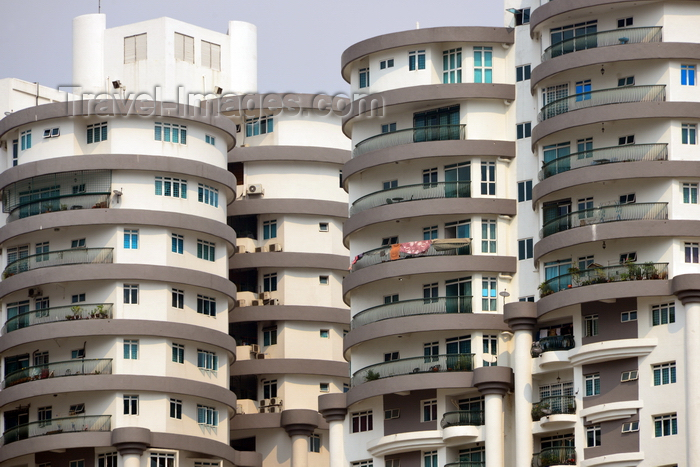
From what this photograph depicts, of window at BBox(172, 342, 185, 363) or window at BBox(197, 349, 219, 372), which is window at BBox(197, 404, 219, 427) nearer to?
window at BBox(197, 349, 219, 372)

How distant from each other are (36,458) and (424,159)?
26.5m

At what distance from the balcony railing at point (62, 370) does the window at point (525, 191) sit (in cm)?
2348

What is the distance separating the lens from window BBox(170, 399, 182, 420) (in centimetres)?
10400

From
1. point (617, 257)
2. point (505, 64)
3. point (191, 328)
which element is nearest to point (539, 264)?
point (617, 257)

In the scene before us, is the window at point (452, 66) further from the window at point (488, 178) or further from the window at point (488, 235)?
the window at point (488, 235)

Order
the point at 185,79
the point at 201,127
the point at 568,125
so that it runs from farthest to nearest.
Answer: the point at 185,79, the point at 201,127, the point at 568,125

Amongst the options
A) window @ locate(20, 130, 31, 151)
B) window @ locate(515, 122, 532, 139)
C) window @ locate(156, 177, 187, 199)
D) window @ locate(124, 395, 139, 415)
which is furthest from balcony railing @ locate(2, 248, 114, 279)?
window @ locate(515, 122, 532, 139)

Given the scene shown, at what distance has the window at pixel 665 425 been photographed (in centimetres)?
8844

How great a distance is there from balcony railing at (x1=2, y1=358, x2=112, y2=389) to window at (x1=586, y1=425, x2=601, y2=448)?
26730mm

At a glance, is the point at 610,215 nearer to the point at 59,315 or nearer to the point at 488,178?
the point at 488,178

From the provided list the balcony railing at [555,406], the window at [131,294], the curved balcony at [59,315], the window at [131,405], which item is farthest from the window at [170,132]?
the balcony railing at [555,406]

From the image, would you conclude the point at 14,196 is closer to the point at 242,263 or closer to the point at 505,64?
the point at 242,263

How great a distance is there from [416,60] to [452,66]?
1950mm

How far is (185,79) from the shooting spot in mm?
122562
